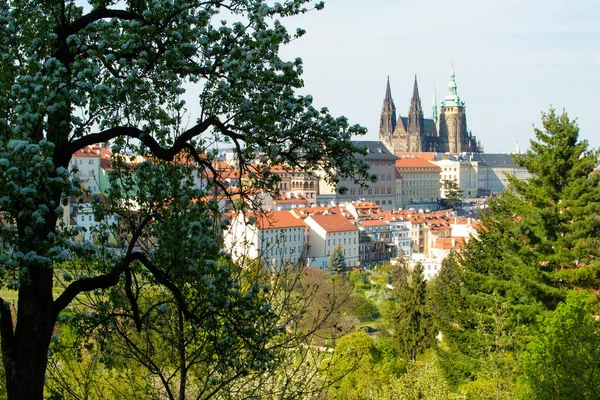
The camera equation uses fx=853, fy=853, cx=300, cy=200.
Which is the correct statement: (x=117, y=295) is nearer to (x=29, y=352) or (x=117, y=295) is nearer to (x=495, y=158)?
(x=29, y=352)

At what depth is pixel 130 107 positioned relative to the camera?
466 cm

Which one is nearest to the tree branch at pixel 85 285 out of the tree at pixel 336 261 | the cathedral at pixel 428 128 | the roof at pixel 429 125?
the tree at pixel 336 261

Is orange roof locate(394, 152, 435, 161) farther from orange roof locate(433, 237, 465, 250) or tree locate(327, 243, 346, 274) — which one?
tree locate(327, 243, 346, 274)

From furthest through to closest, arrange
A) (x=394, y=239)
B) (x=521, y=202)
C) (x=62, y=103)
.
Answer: (x=394, y=239) < (x=521, y=202) < (x=62, y=103)

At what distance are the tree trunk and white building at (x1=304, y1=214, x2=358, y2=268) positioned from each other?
6191 cm

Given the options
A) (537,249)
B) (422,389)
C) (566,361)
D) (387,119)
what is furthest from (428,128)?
(566,361)

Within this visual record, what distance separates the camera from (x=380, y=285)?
59594 mm

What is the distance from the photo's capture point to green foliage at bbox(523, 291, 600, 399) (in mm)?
9820

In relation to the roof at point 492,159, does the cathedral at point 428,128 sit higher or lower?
higher

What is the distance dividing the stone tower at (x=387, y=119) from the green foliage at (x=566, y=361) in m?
125

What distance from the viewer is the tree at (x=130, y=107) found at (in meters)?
4.11


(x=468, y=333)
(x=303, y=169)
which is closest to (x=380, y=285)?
(x=468, y=333)

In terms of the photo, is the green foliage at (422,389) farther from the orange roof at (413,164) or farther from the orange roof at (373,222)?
the orange roof at (413,164)

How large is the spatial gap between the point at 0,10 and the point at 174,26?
0.95 meters
